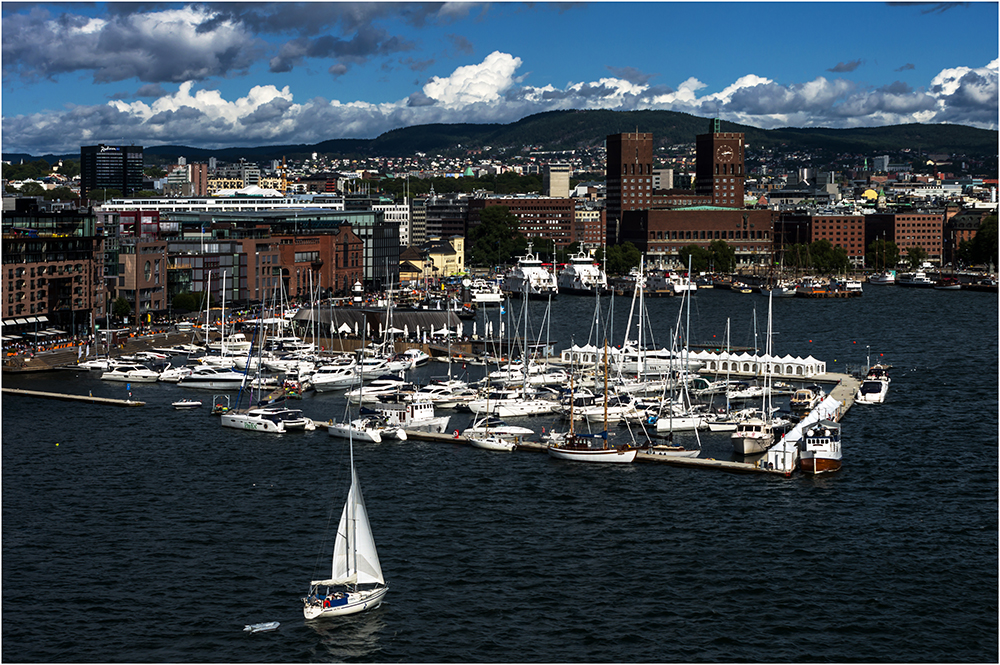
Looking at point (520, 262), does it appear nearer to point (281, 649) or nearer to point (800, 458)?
point (800, 458)

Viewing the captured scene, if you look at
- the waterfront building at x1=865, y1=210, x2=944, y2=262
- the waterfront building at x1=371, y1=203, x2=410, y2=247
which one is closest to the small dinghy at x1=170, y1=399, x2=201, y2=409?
the waterfront building at x1=371, y1=203, x2=410, y2=247

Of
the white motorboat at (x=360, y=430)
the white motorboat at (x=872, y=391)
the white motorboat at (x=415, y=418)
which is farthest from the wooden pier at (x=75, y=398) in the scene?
the white motorboat at (x=872, y=391)

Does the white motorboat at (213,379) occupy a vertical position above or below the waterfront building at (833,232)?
below

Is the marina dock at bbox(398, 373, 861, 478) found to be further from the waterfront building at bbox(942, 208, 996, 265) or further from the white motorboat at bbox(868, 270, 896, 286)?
the waterfront building at bbox(942, 208, 996, 265)

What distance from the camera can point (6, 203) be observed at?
67312 mm

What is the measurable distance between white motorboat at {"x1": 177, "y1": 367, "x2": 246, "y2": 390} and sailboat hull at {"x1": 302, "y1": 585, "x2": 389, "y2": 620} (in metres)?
26.0

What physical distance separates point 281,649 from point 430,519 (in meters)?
8.08

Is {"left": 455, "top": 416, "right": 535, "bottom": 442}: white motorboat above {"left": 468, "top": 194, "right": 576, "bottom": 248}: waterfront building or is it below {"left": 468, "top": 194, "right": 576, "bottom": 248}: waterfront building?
below

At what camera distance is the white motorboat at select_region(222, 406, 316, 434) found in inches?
1558

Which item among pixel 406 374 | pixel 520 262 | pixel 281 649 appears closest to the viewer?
pixel 281 649

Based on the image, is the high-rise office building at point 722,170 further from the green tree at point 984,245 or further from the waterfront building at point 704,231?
the green tree at point 984,245

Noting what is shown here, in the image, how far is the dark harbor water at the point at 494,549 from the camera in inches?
867

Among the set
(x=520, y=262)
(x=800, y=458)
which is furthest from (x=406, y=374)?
(x=520, y=262)

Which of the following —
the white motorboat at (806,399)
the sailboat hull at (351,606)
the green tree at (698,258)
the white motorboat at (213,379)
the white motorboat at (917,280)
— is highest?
the green tree at (698,258)
